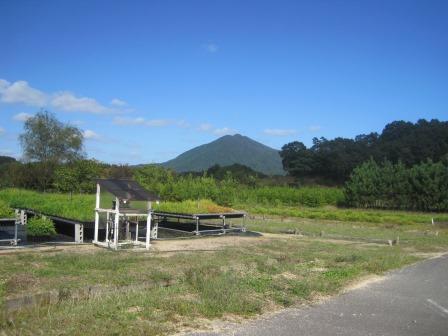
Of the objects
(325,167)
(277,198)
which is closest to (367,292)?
(277,198)

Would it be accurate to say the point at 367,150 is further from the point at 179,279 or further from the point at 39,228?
the point at 179,279

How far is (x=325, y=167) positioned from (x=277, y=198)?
132ft

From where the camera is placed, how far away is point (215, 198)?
28.4 metres

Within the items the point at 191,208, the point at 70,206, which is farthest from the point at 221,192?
the point at 70,206

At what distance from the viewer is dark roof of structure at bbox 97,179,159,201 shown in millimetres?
11562

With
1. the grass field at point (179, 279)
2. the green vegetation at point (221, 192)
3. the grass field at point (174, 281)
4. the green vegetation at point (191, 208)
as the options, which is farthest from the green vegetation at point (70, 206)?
the green vegetation at point (221, 192)

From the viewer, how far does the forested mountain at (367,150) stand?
65.3m

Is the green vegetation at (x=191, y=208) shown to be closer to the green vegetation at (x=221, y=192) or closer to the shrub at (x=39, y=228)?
the shrub at (x=39, y=228)

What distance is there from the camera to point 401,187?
3603cm

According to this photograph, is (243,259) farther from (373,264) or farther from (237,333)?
(237,333)

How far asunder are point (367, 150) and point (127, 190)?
6884 centimetres

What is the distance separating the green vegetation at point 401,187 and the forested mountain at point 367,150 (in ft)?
81.3

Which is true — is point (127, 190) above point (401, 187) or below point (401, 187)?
below

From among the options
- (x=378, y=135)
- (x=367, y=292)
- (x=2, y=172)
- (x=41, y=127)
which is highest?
(x=378, y=135)
